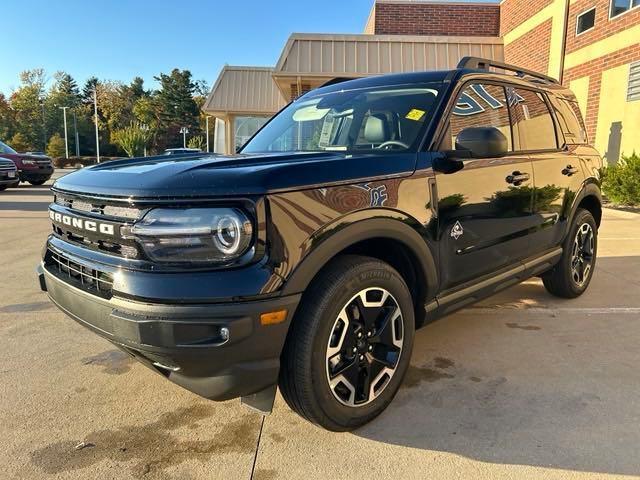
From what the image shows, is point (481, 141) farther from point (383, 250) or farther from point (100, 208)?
point (100, 208)

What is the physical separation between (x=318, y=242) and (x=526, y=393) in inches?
64.4

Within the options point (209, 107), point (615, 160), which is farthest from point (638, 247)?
point (209, 107)

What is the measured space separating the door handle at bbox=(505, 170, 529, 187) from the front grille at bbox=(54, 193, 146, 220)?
236 cm

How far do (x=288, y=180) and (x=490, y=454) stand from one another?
156 centimetres

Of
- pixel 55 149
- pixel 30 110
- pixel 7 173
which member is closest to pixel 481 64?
pixel 7 173

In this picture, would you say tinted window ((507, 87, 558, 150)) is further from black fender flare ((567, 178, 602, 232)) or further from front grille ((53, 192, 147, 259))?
front grille ((53, 192, 147, 259))

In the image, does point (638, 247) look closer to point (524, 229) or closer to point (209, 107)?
point (524, 229)

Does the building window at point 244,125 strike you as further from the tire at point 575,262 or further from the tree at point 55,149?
the tree at point 55,149

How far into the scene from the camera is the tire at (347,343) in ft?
7.04

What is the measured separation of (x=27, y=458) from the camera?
2.24 meters

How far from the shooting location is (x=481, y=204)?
9.91ft

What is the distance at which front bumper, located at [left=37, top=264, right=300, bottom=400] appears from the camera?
6.18 feet

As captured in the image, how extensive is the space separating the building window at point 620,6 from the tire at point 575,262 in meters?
8.17

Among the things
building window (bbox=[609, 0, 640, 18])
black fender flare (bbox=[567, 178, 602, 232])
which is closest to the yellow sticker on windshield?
black fender flare (bbox=[567, 178, 602, 232])
